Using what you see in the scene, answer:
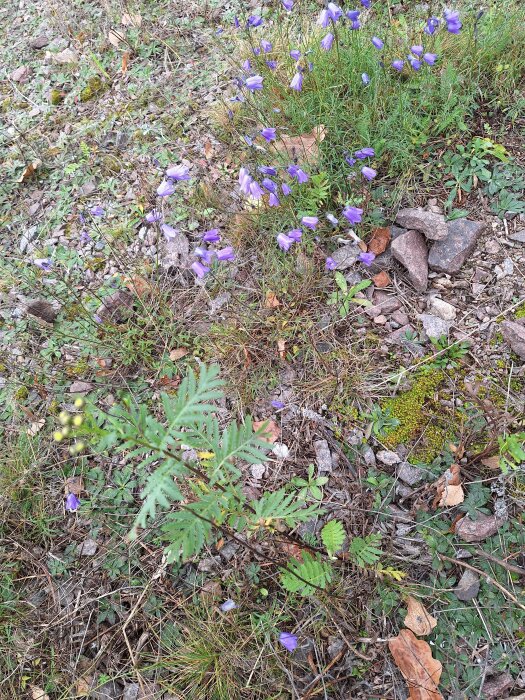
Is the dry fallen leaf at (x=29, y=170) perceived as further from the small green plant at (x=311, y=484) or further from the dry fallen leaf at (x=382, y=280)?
the small green plant at (x=311, y=484)

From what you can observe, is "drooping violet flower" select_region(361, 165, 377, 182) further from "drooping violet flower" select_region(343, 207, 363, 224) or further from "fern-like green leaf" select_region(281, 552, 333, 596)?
"fern-like green leaf" select_region(281, 552, 333, 596)

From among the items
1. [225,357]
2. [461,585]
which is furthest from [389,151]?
[461,585]

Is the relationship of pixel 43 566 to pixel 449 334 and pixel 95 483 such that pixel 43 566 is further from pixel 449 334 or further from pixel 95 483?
pixel 449 334

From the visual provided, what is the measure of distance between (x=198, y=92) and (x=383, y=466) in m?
2.90

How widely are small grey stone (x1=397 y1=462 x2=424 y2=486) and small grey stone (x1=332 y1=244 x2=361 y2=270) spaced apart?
1.08 m

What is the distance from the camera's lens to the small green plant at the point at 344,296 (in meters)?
2.55

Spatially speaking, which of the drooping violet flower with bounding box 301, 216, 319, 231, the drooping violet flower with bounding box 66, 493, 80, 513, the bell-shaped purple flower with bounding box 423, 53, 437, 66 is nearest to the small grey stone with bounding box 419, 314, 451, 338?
the drooping violet flower with bounding box 301, 216, 319, 231

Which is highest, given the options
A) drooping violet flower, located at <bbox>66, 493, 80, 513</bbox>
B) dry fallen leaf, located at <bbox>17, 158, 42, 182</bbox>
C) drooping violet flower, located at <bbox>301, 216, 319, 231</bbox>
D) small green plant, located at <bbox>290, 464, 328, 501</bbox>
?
dry fallen leaf, located at <bbox>17, 158, 42, 182</bbox>

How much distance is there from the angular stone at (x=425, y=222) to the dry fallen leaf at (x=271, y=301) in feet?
2.56

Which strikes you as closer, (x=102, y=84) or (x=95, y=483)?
(x=95, y=483)

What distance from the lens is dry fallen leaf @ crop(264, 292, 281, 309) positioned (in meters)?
2.66

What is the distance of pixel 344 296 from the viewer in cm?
260

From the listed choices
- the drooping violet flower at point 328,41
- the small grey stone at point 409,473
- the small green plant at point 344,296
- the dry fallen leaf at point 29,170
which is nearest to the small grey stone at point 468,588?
the small grey stone at point 409,473

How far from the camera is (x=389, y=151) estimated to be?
2820 mm
